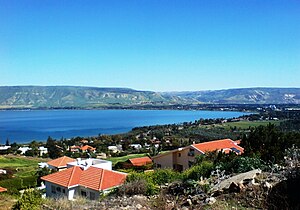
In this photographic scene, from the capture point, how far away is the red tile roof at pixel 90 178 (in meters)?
15.7

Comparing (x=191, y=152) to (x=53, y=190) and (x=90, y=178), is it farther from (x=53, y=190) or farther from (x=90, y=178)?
(x=53, y=190)

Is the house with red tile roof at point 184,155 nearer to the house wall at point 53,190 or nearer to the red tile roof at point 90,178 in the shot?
the red tile roof at point 90,178

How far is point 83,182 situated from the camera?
55.0ft

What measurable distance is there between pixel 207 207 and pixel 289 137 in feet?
23.7

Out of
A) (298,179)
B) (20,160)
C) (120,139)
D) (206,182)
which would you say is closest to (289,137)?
(206,182)

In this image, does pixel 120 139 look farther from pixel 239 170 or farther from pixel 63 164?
pixel 239 170

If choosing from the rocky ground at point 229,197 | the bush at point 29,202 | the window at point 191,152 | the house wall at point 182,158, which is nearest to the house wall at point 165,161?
the house wall at point 182,158

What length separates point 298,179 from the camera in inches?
222

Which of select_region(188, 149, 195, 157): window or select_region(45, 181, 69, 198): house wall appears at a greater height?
select_region(188, 149, 195, 157): window

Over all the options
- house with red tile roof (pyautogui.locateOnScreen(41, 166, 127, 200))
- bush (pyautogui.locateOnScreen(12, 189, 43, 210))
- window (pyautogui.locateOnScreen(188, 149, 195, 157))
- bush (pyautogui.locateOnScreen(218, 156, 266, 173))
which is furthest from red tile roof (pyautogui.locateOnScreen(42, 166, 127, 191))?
bush (pyautogui.locateOnScreen(218, 156, 266, 173))

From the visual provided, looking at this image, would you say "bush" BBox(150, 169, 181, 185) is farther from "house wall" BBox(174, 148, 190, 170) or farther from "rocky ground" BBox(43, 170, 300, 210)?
"house wall" BBox(174, 148, 190, 170)

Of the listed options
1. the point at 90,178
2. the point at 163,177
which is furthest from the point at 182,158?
the point at 163,177

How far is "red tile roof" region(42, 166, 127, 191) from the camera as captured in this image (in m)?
15.7

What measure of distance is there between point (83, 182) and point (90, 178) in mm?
479
